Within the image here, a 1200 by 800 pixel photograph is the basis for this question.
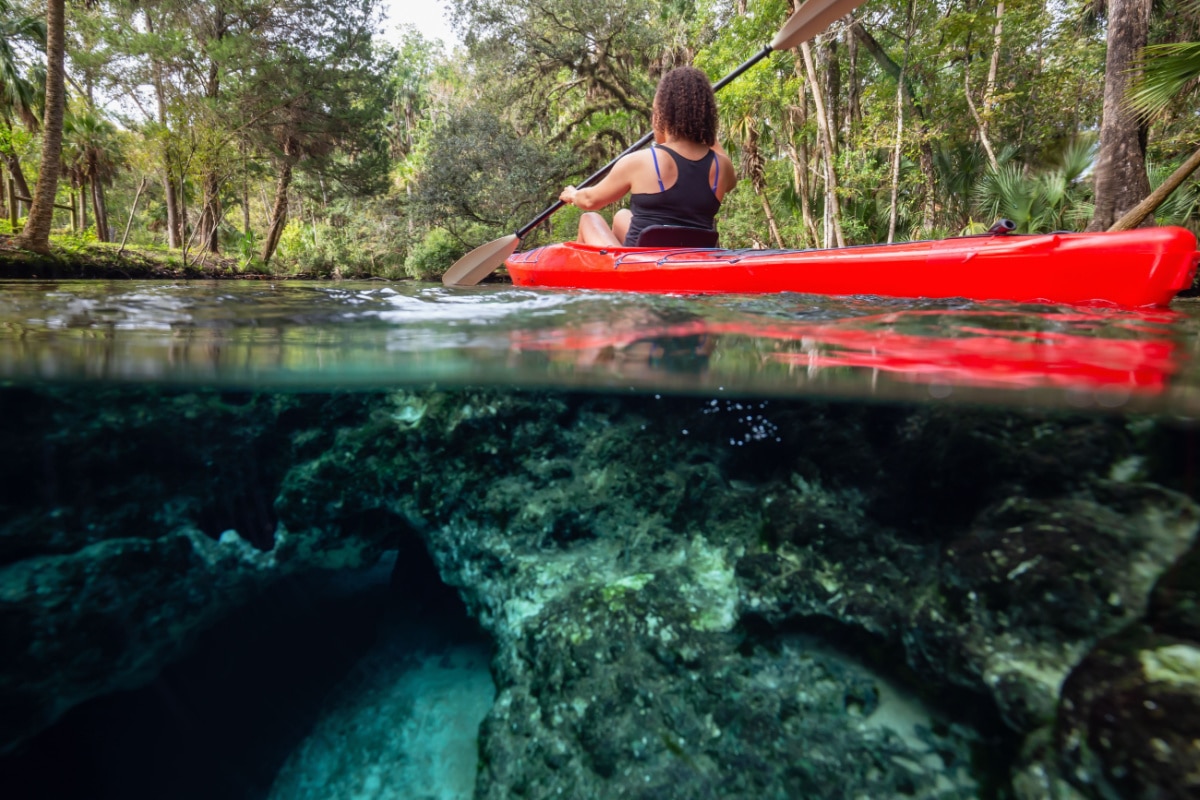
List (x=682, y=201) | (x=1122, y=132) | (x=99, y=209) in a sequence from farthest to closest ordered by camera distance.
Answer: (x=99, y=209), (x=1122, y=132), (x=682, y=201)

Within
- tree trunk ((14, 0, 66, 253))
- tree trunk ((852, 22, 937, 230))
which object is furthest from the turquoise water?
tree trunk ((852, 22, 937, 230))

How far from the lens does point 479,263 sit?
6883 millimetres

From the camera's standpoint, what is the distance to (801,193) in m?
12.2

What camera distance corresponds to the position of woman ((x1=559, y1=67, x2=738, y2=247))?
185 inches

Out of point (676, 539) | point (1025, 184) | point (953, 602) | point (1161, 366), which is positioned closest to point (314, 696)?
point (676, 539)

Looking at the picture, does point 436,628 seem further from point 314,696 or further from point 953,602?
point 953,602

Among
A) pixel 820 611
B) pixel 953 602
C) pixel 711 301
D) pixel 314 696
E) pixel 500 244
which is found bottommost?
pixel 314 696

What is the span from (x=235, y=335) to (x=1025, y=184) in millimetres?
11451

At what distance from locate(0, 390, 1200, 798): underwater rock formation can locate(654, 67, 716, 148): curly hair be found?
2888 mm

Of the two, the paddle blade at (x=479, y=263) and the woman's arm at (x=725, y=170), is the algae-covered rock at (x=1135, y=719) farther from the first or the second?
the paddle blade at (x=479, y=263)

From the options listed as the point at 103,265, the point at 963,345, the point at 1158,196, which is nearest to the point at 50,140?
the point at 103,265

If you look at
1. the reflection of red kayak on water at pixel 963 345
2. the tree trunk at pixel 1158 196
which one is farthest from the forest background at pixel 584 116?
the reflection of red kayak on water at pixel 963 345

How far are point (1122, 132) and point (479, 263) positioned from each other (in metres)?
7.52

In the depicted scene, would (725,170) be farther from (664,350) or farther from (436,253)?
(436,253)
